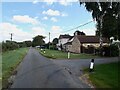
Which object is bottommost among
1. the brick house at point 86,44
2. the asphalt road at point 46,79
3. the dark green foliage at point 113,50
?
the asphalt road at point 46,79

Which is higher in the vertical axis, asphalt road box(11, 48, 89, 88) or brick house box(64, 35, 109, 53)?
brick house box(64, 35, 109, 53)

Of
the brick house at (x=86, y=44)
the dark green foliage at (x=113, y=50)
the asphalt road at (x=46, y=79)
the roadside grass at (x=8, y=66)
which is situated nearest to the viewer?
the asphalt road at (x=46, y=79)

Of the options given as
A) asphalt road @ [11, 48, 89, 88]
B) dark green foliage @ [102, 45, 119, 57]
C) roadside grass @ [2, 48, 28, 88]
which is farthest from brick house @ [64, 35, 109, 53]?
asphalt road @ [11, 48, 89, 88]

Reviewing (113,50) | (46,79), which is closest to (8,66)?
(46,79)

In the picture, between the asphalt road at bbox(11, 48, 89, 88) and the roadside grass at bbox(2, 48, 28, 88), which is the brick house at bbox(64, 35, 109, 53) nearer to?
the roadside grass at bbox(2, 48, 28, 88)

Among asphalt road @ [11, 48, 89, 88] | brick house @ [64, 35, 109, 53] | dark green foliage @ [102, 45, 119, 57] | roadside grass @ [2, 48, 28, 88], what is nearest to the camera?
asphalt road @ [11, 48, 89, 88]

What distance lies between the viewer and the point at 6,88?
1274 centimetres

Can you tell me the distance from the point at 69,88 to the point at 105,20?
1309 inches

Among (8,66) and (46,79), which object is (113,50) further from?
(46,79)

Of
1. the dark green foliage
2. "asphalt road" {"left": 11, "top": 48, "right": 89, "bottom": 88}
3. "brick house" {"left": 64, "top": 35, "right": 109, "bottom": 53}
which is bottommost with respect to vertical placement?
"asphalt road" {"left": 11, "top": 48, "right": 89, "bottom": 88}

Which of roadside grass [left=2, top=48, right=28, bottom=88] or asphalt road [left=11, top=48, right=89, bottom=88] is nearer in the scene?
asphalt road [left=11, top=48, right=89, bottom=88]

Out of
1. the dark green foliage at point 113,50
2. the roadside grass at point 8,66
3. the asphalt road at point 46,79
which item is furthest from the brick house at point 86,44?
the asphalt road at point 46,79

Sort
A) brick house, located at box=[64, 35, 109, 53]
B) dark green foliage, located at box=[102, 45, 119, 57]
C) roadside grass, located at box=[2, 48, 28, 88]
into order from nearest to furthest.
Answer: roadside grass, located at box=[2, 48, 28, 88]
dark green foliage, located at box=[102, 45, 119, 57]
brick house, located at box=[64, 35, 109, 53]

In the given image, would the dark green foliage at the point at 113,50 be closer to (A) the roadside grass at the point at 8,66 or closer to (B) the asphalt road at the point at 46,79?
(A) the roadside grass at the point at 8,66
